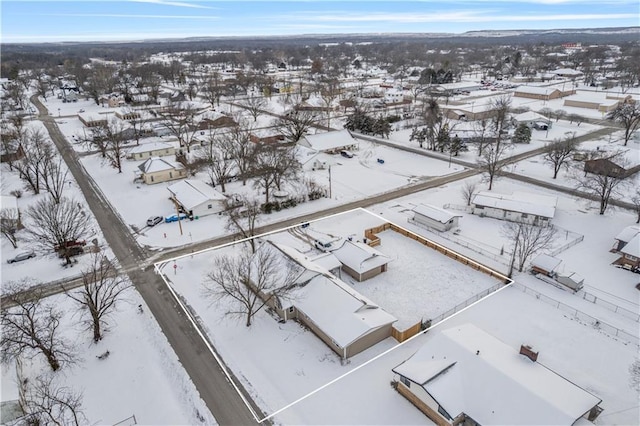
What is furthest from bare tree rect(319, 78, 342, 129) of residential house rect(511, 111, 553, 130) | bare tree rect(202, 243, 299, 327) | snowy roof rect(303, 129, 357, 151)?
bare tree rect(202, 243, 299, 327)

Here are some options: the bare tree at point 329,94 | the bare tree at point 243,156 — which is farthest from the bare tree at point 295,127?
the bare tree at point 243,156

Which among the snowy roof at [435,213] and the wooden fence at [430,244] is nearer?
the wooden fence at [430,244]

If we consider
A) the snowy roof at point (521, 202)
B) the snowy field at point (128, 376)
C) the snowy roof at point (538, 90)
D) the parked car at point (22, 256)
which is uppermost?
the snowy roof at point (538, 90)

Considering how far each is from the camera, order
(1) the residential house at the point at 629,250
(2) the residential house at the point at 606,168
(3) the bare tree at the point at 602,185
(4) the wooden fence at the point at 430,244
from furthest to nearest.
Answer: (2) the residential house at the point at 606,168, (3) the bare tree at the point at 602,185, (4) the wooden fence at the point at 430,244, (1) the residential house at the point at 629,250

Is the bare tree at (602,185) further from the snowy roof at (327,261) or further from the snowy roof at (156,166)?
the snowy roof at (156,166)

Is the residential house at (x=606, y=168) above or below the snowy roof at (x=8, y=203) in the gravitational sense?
above

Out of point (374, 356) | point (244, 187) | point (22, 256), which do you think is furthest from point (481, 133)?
point (22, 256)

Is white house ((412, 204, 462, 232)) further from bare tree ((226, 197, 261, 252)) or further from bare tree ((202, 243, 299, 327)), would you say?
bare tree ((202, 243, 299, 327))
